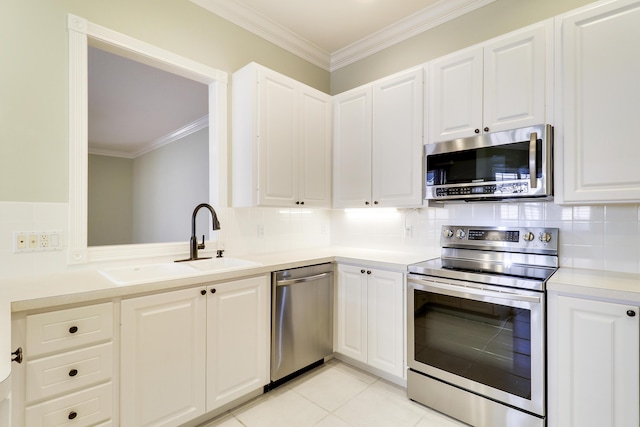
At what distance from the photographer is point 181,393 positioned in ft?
5.69

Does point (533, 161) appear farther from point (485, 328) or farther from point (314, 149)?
point (314, 149)

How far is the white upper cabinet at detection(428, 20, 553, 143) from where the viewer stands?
190cm

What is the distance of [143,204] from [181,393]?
5936 millimetres

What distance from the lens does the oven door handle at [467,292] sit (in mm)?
1677

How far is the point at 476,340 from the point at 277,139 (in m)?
1.97

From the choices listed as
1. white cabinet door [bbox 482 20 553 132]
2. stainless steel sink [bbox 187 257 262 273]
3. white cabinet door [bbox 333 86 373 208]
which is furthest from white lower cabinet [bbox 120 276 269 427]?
white cabinet door [bbox 482 20 553 132]

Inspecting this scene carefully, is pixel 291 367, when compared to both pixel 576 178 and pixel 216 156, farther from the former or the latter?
pixel 576 178

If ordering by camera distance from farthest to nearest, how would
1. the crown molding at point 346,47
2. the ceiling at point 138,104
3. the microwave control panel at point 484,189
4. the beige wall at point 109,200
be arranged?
the beige wall at point 109,200 < the ceiling at point 138,104 < the crown molding at point 346,47 < the microwave control panel at point 484,189

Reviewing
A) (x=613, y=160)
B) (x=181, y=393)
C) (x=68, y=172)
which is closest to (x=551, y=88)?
(x=613, y=160)

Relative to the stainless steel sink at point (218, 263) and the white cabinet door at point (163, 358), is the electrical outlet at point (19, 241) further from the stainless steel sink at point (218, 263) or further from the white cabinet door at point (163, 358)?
the stainless steel sink at point (218, 263)

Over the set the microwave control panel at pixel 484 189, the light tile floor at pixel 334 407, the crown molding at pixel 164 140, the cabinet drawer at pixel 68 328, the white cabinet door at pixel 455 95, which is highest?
the crown molding at pixel 164 140

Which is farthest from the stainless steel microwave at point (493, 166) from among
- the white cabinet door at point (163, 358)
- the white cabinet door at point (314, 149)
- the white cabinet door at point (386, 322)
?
the white cabinet door at point (163, 358)

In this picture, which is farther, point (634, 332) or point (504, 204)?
point (504, 204)

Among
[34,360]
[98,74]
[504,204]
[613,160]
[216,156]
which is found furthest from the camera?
[98,74]
